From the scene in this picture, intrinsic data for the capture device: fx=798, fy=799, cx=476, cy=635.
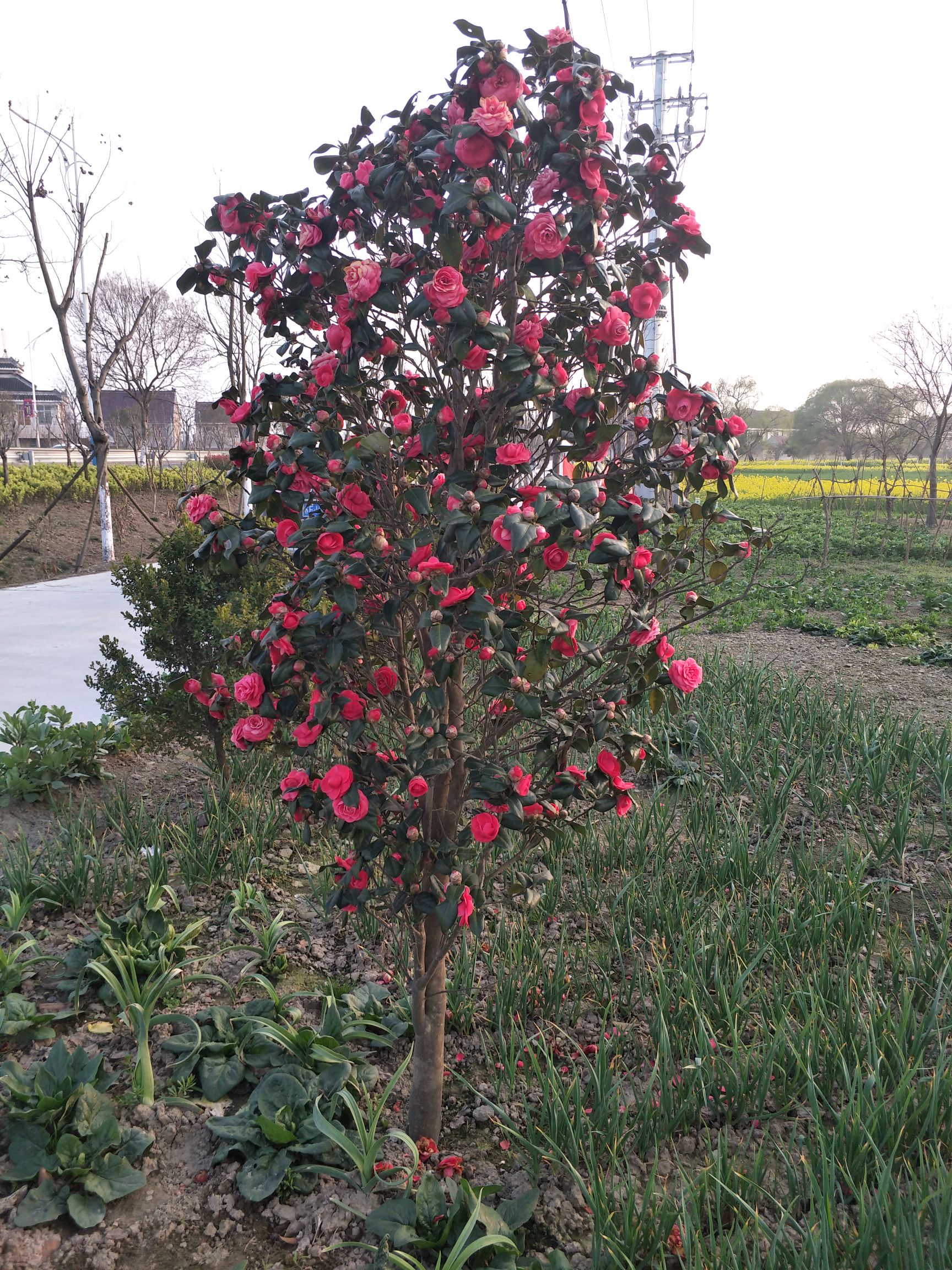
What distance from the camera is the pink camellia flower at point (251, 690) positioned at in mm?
1526

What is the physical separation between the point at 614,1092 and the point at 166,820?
196 centimetres

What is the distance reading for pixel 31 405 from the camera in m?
43.8

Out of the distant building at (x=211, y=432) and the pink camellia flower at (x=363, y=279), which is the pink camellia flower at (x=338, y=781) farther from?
the distant building at (x=211, y=432)

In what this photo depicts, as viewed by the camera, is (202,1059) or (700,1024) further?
(202,1059)

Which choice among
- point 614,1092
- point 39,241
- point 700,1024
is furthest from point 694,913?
point 39,241

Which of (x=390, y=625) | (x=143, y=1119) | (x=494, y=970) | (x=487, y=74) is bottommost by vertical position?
(x=143, y=1119)

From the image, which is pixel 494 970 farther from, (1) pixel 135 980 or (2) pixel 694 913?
(1) pixel 135 980

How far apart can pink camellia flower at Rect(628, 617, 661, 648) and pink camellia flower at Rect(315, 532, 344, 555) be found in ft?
1.94

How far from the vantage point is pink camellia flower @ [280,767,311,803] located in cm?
162

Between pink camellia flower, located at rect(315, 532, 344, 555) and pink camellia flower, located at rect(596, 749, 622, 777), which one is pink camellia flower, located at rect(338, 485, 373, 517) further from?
pink camellia flower, located at rect(596, 749, 622, 777)

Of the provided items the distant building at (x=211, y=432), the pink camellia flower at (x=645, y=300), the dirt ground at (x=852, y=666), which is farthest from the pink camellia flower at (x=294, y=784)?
the distant building at (x=211, y=432)

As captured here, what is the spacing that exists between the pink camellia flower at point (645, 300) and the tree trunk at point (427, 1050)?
1.35 metres

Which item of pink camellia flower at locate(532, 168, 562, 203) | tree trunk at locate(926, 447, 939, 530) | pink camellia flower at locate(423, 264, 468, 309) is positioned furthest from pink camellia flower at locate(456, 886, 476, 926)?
tree trunk at locate(926, 447, 939, 530)

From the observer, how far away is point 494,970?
7.18 feet
